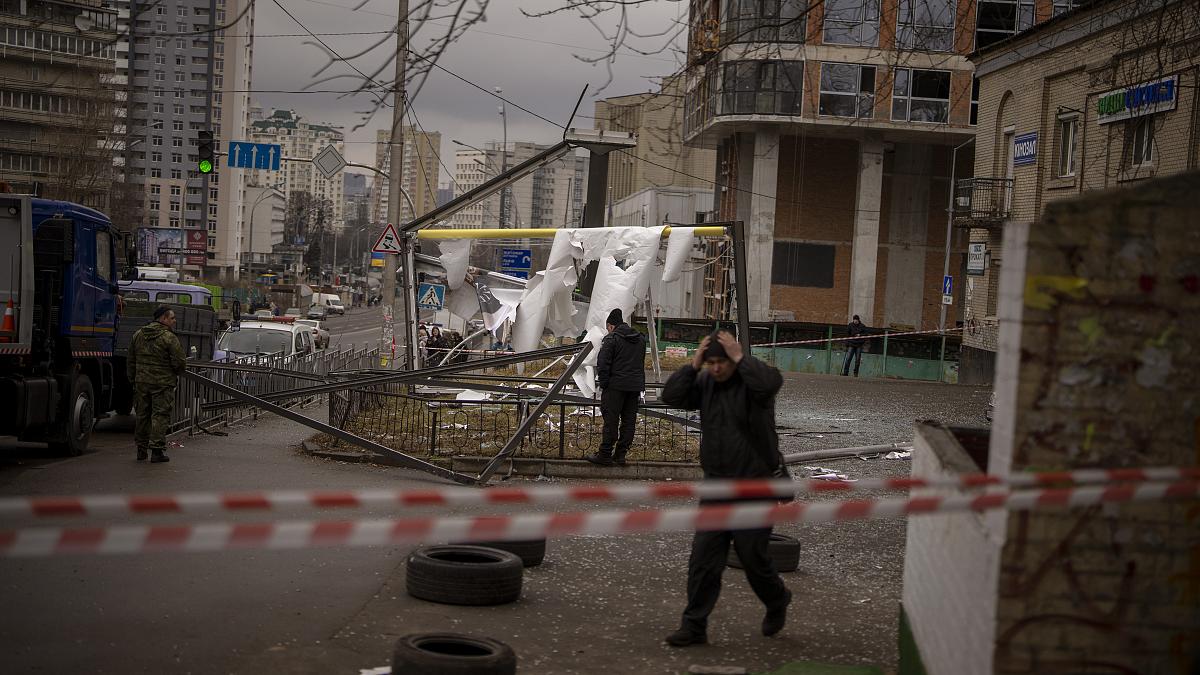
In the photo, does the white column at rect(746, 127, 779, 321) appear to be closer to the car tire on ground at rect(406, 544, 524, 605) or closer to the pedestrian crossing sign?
the pedestrian crossing sign

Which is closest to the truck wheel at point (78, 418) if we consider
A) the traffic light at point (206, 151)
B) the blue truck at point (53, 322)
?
A: the blue truck at point (53, 322)

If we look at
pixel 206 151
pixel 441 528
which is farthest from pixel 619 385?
pixel 206 151

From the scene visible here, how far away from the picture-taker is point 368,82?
7230mm

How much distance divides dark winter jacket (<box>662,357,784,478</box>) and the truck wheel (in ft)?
32.7

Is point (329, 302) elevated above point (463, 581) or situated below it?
below

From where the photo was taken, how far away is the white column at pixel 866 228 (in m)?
49.8

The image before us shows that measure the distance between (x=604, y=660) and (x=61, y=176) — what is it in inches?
2070

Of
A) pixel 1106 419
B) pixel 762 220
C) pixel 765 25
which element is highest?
pixel 762 220

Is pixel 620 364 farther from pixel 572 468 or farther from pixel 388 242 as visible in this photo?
pixel 388 242

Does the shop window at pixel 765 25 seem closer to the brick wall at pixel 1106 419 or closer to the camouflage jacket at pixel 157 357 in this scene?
the brick wall at pixel 1106 419

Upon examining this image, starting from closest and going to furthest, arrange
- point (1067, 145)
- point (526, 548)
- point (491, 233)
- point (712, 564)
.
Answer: point (712, 564) < point (526, 548) < point (491, 233) < point (1067, 145)

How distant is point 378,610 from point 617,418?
22.2 ft

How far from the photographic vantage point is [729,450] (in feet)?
23.0

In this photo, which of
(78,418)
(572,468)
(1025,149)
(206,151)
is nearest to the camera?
(572,468)
